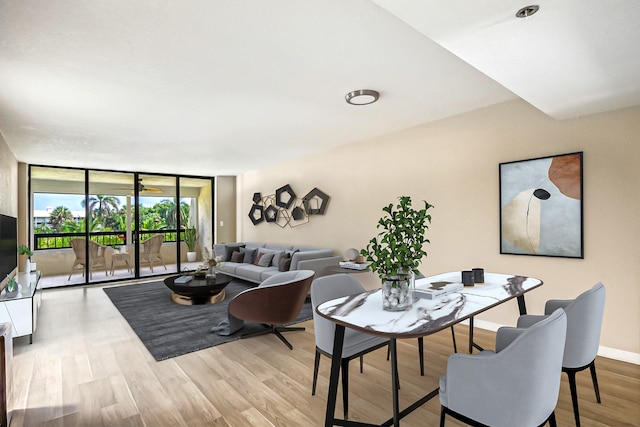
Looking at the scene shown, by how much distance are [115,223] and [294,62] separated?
6570 mm

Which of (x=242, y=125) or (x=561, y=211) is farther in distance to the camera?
(x=242, y=125)

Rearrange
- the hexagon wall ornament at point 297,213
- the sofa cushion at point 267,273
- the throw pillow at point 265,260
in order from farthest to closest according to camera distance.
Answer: the hexagon wall ornament at point 297,213
the throw pillow at point 265,260
the sofa cushion at point 267,273

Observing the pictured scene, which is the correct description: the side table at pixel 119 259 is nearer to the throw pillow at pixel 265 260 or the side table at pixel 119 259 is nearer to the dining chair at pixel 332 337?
the throw pillow at pixel 265 260

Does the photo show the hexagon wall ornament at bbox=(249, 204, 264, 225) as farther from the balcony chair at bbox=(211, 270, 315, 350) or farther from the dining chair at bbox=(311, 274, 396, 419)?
the dining chair at bbox=(311, 274, 396, 419)

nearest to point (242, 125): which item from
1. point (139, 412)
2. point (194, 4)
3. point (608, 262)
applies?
point (194, 4)

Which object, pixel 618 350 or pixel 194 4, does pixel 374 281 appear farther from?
pixel 194 4

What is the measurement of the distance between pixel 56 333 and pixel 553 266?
543 cm

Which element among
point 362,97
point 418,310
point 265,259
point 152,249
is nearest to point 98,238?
point 152,249

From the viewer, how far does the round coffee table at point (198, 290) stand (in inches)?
189

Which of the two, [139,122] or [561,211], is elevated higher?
[139,122]

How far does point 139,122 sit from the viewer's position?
13.0 ft

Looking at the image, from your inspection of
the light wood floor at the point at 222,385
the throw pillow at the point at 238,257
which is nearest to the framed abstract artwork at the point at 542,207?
the light wood floor at the point at 222,385

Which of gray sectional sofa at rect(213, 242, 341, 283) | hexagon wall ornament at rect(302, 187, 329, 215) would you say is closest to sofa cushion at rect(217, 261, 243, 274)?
gray sectional sofa at rect(213, 242, 341, 283)

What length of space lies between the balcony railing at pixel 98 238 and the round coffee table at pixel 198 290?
291 centimetres
